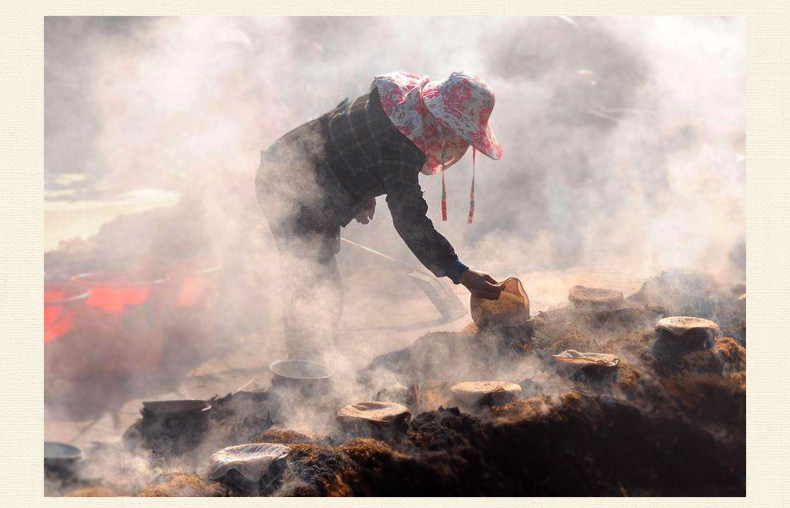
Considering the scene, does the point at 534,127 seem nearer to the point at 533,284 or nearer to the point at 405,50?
the point at 405,50

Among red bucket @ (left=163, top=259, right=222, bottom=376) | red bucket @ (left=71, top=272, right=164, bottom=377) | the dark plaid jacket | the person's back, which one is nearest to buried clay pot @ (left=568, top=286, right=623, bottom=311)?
the person's back

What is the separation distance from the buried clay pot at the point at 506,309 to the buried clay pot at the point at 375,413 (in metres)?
1.11

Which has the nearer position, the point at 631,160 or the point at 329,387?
the point at 329,387

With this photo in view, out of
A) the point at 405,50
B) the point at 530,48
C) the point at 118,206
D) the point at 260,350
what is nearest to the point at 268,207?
the point at 260,350

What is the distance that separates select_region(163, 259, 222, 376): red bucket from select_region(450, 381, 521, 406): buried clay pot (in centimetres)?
279

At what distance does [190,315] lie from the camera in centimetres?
522

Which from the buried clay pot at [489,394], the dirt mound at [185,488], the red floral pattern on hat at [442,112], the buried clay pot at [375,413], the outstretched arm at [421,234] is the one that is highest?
the red floral pattern on hat at [442,112]

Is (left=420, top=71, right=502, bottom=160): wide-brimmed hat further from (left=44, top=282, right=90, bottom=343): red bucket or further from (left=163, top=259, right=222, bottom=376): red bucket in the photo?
(left=163, top=259, right=222, bottom=376): red bucket

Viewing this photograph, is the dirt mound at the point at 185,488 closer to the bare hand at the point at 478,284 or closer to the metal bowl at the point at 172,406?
the metal bowl at the point at 172,406

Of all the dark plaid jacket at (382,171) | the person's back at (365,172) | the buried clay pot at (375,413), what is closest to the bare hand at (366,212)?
the person's back at (365,172)

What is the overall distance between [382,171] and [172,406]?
1581 millimetres

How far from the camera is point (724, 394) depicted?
3.08m

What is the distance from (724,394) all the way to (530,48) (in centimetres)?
804

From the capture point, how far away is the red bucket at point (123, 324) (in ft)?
14.1
